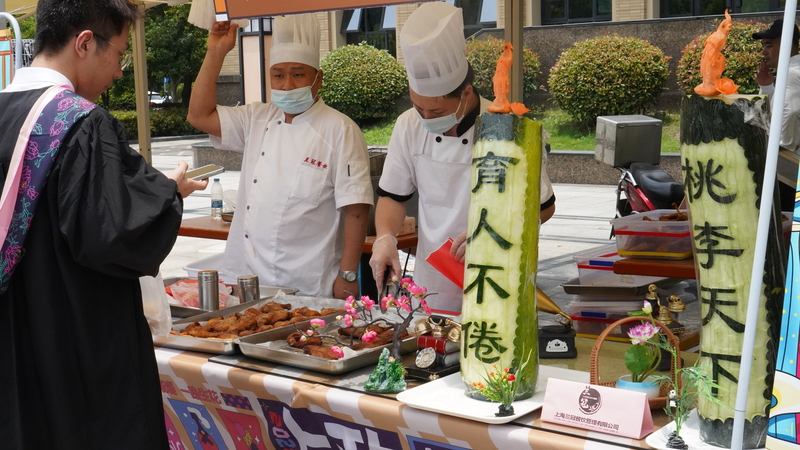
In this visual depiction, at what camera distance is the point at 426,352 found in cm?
172

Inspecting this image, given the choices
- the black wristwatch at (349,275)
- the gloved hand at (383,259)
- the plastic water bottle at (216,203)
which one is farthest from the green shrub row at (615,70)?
the gloved hand at (383,259)

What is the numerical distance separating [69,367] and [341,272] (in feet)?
4.55

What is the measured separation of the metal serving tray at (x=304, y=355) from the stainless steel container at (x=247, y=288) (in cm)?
48

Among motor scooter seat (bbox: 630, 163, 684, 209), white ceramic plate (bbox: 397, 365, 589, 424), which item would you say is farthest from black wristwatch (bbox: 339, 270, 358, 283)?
motor scooter seat (bbox: 630, 163, 684, 209)

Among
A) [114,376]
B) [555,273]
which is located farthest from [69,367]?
[555,273]

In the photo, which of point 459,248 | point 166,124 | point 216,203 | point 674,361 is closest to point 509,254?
point 674,361

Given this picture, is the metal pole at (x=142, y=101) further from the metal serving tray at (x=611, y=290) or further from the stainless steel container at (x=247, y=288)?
the metal serving tray at (x=611, y=290)

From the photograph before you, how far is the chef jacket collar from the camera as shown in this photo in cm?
251

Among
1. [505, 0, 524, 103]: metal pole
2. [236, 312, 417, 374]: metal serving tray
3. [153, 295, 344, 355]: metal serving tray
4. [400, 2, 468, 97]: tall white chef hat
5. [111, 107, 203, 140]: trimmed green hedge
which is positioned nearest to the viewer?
[236, 312, 417, 374]: metal serving tray

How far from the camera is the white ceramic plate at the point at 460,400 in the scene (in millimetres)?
1438

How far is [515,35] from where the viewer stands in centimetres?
283

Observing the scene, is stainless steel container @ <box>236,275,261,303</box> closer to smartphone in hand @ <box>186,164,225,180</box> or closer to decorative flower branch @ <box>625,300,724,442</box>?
smartphone in hand @ <box>186,164,225,180</box>

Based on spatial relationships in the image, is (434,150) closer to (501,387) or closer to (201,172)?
(201,172)

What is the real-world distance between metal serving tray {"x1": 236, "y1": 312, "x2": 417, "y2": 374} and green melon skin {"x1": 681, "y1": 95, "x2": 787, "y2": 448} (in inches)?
28.8
